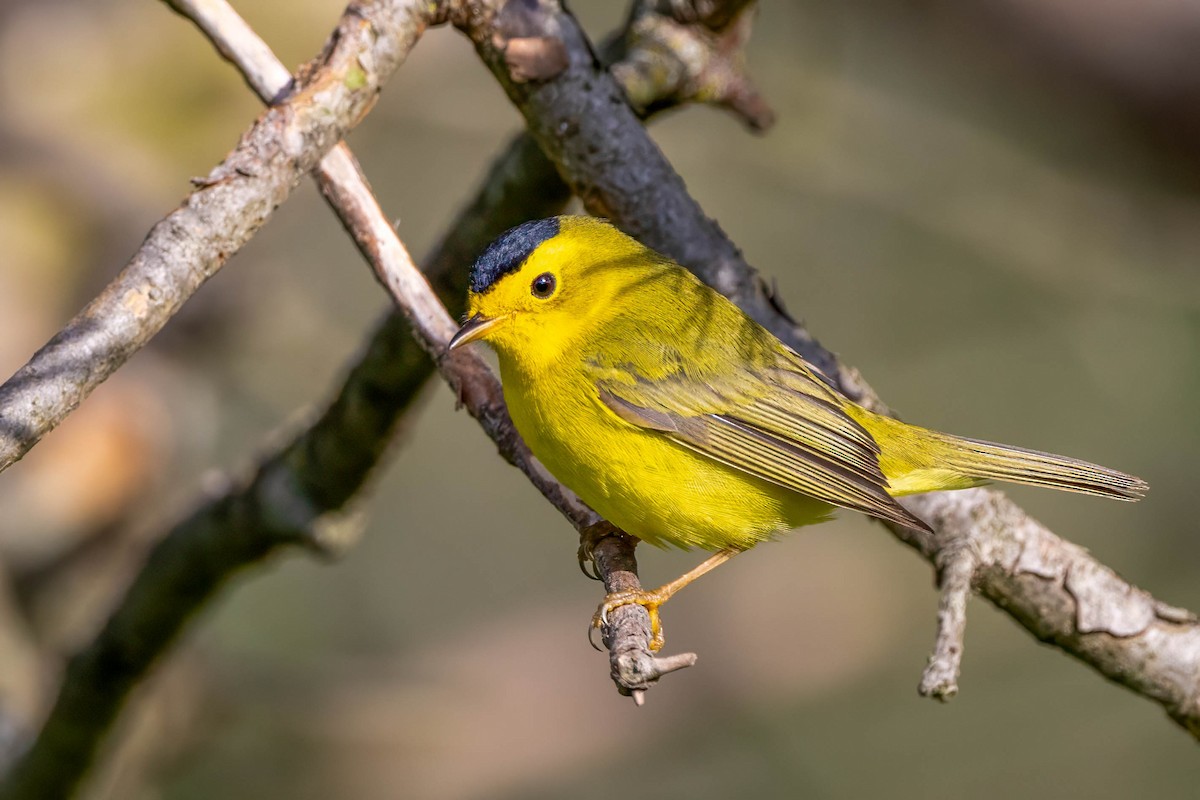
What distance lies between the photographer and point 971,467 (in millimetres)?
3375

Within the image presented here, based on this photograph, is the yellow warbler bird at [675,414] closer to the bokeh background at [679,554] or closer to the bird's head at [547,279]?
the bird's head at [547,279]

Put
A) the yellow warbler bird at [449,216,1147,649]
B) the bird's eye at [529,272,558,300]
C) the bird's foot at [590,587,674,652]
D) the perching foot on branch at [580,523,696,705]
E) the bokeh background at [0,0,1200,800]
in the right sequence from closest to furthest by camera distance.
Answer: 1. the perching foot on branch at [580,523,696,705]
2. the bird's foot at [590,587,674,652]
3. the yellow warbler bird at [449,216,1147,649]
4. the bird's eye at [529,272,558,300]
5. the bokeh background at [0,0,1200,800]

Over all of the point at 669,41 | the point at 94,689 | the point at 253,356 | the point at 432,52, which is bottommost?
the point at 94,689

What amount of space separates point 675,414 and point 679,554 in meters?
5.05

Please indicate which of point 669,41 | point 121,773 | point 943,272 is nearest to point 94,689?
point 121,773

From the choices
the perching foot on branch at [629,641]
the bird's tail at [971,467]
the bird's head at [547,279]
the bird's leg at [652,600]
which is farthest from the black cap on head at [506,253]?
the bird's tail at [971,467]

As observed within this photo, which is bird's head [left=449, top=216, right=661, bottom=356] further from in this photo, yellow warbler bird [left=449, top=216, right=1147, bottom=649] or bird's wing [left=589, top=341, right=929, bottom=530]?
bird's wing [left=589, top=341, right=929, bottom=530]

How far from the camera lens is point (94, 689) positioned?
445cm

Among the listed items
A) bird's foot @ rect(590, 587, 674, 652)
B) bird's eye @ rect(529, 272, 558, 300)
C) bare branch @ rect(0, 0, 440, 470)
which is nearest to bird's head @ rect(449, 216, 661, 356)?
bird's eye @ rect(529, 272, 558, 300)

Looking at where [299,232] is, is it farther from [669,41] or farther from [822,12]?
[669,41]

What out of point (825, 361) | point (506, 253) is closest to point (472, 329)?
point (506, 253)

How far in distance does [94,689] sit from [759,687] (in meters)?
3.28

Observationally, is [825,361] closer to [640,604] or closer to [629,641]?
[640,604]

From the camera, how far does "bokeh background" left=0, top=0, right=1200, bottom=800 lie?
495cm
